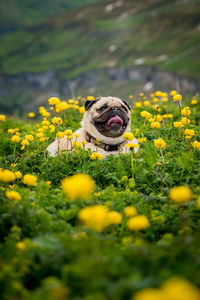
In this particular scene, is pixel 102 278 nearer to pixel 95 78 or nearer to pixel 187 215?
pixel 187 215

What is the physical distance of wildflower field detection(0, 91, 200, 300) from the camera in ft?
5.90

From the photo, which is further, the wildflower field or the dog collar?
the dog collar

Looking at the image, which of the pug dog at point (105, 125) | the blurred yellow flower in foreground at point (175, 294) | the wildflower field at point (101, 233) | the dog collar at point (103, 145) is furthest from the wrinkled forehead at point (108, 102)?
the blurred yellow flower in foreground at point (175, 294)

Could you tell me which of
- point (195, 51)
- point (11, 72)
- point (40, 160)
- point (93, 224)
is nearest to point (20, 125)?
point (40, 160)

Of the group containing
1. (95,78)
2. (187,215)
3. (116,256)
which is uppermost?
(95,78)

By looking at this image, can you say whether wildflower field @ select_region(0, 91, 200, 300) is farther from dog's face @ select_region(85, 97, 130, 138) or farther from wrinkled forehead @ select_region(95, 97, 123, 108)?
wrinkled forehead @ select_region(95, 97, 123, 108)

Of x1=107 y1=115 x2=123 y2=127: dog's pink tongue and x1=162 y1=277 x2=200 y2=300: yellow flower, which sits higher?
x1=107 y1=115 x2=123 y2=127: dog's pink tongue

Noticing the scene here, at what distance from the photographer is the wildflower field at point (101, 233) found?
1800 mm

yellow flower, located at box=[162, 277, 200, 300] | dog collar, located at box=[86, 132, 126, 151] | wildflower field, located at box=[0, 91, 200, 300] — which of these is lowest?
yellow flower, located at box=[162, 277, 200, 300]

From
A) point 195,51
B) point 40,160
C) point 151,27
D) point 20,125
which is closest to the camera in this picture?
point 40,160

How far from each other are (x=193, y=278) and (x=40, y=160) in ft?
13.1

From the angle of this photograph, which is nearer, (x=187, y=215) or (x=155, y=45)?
(x=187, y=215)

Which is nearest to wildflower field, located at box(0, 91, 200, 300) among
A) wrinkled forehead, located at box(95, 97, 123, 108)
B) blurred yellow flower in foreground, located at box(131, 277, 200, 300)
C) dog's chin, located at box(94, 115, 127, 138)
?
blurred yellow flower in foreground, located at box(131, 277, 200, 300)

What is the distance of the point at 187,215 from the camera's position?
10.6 ft
